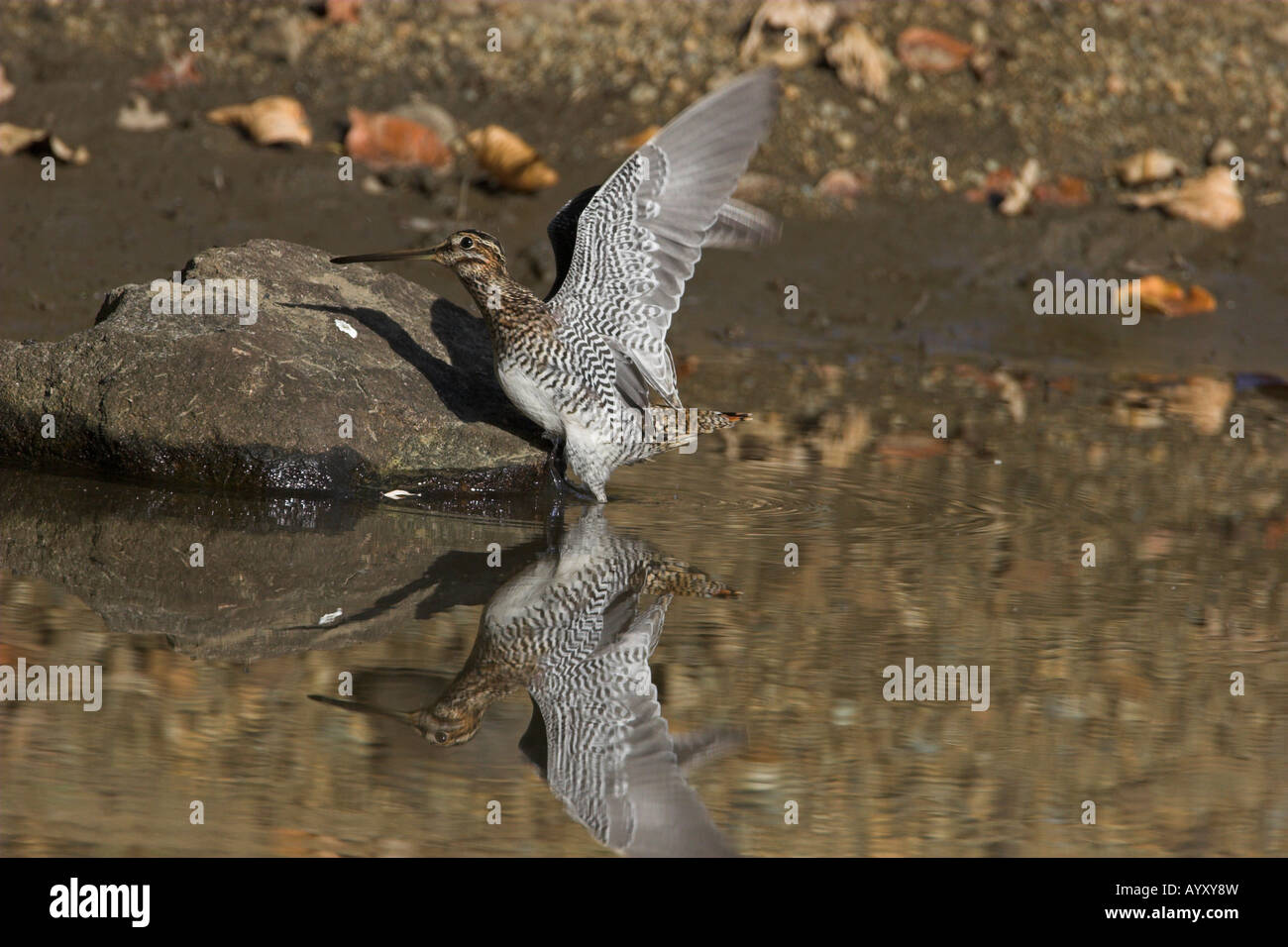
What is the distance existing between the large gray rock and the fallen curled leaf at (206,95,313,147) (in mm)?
3893

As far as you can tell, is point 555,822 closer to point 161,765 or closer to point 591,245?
point 161,765

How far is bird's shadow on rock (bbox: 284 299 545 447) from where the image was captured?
6902mm

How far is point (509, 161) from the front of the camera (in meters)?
10.6

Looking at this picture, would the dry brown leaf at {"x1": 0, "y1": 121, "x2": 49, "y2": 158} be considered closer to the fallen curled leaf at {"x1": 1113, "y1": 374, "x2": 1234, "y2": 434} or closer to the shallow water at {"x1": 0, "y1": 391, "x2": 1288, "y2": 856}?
the shallow water at {"x1": 0, "y1": 391, "x2": 1288, "y2": 856}

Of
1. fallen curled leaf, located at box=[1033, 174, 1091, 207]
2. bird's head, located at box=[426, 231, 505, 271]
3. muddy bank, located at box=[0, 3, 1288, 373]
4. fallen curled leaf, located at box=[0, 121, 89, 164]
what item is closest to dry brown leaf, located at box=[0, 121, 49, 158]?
fallen curled leaf, located at box=[0, 121, 89, 164]

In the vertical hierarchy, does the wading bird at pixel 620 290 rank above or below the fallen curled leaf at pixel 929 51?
below

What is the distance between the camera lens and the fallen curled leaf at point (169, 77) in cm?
1117

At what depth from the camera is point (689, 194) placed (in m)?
6.33

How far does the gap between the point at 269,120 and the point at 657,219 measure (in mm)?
5249

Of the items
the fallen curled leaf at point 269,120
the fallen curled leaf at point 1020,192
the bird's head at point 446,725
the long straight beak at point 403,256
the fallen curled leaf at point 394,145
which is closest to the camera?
the bird's head at point 446,725

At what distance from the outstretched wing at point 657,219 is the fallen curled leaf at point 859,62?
552 centimetres

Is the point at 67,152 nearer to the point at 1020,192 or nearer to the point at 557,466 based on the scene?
the point at 557,466

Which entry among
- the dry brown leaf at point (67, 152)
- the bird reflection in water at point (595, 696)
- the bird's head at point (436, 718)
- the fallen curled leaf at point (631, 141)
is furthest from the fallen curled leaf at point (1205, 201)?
the bird's head at point (436, 718)

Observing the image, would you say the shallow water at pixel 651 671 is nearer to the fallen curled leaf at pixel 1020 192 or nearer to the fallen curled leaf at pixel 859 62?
the fallen curled leaf at pixel 1020 192
